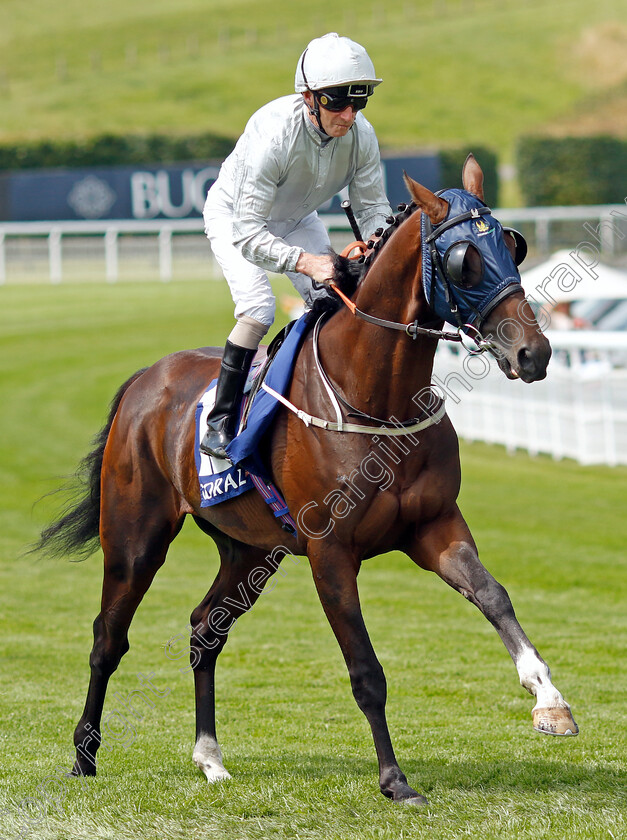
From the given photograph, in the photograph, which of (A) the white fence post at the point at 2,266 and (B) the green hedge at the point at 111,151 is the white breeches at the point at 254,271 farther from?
(B) the green hedge at the point at 111,151

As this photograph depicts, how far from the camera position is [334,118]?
3986 mm

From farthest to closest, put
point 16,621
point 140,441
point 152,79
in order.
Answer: point 152,79 < point 16,621 < point 140,441

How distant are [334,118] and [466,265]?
85 cm

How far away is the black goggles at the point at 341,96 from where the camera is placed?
3.93m

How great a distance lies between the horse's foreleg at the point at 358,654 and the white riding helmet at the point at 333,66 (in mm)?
1565

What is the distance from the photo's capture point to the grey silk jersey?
4031mm

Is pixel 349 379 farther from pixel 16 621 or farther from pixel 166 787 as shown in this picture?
pixel 16 621

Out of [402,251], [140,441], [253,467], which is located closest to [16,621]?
[140,441]

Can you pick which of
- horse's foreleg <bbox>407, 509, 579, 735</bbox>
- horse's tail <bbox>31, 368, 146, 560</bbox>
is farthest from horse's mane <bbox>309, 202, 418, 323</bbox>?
horse's tail <bbox>31, 368, 146, 560</bbox>

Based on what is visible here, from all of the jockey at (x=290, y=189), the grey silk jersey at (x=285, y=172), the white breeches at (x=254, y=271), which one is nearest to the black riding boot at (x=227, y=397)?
the jockey at (x=290, y=189)

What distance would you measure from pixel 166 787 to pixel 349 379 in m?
1.66

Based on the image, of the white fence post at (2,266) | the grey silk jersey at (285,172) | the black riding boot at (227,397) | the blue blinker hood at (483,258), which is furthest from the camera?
the white fence post at (2,266)

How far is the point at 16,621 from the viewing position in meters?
7.52

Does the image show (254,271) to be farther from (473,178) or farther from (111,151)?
(111,151)
